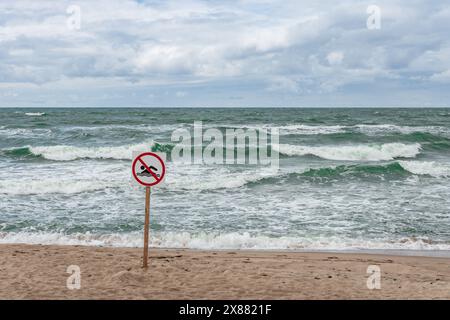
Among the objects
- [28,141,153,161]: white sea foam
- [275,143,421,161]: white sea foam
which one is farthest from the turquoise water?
[275,143,421,161]: white sea foam

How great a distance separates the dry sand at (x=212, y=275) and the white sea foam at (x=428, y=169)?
37.1 ft

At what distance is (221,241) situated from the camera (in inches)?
402

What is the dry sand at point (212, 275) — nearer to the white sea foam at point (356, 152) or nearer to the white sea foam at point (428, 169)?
the white sea foam at point (428, 169)

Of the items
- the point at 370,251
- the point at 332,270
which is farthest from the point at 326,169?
the point at 332,270

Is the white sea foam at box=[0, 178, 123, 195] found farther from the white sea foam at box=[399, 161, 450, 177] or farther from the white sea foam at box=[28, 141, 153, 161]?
the white sea foam at box=[399, 161, 450, 177]

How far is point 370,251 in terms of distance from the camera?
956cm

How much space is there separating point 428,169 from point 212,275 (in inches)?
631

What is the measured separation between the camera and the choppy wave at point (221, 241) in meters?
9.86

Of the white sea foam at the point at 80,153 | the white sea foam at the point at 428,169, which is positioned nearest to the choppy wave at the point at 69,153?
the white sea foam at the point at 80,153

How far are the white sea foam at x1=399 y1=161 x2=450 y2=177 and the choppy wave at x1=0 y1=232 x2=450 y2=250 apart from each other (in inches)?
391

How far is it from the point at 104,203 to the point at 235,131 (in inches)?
1066

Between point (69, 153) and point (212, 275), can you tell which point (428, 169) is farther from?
point (69, 153)

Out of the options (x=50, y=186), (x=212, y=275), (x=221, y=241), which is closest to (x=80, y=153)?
(x=50, y=186)
